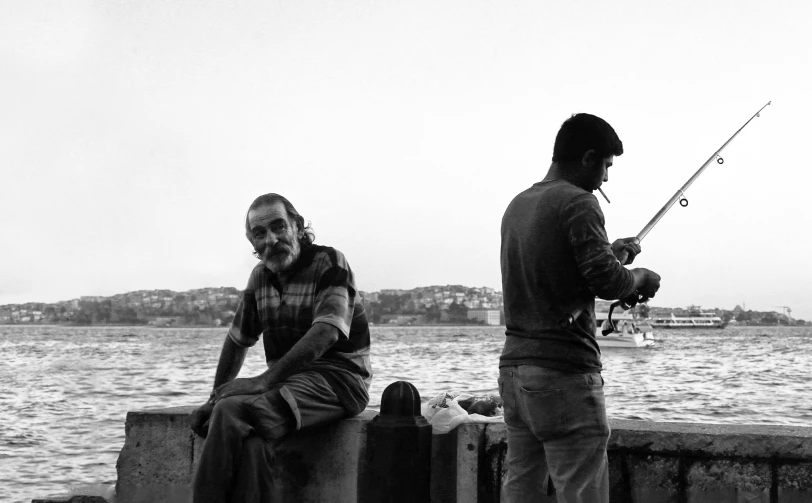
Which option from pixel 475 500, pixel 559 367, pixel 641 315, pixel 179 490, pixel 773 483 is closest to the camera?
pixel 559 367

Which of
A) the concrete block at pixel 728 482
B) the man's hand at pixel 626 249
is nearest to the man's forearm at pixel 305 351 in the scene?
the man's hand at pixel 626 249

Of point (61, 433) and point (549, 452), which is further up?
point (549, 452)

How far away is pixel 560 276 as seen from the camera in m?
2.79

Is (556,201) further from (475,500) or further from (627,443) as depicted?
(475,500)

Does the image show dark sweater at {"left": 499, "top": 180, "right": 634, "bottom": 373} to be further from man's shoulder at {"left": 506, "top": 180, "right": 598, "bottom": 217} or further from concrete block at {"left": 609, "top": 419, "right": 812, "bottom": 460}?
concrete block at {"left": 609, "top": 419, "right": 812, "bottom": 460}

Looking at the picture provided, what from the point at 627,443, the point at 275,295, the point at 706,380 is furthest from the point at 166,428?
the point at 706,380

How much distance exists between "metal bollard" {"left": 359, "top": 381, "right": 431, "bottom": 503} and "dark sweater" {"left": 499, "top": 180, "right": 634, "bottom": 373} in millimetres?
1045

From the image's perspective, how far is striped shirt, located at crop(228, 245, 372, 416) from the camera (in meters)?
3.82

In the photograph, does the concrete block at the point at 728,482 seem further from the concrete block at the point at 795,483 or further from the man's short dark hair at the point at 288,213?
the man's short dark hair at the point at 288,213

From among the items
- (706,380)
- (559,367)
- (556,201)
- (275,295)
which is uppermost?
(556,201)

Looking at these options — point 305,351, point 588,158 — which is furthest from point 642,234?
point 305,351

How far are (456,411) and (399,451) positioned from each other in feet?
1.38

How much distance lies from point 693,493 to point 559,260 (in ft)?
4.50

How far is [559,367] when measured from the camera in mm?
2768
